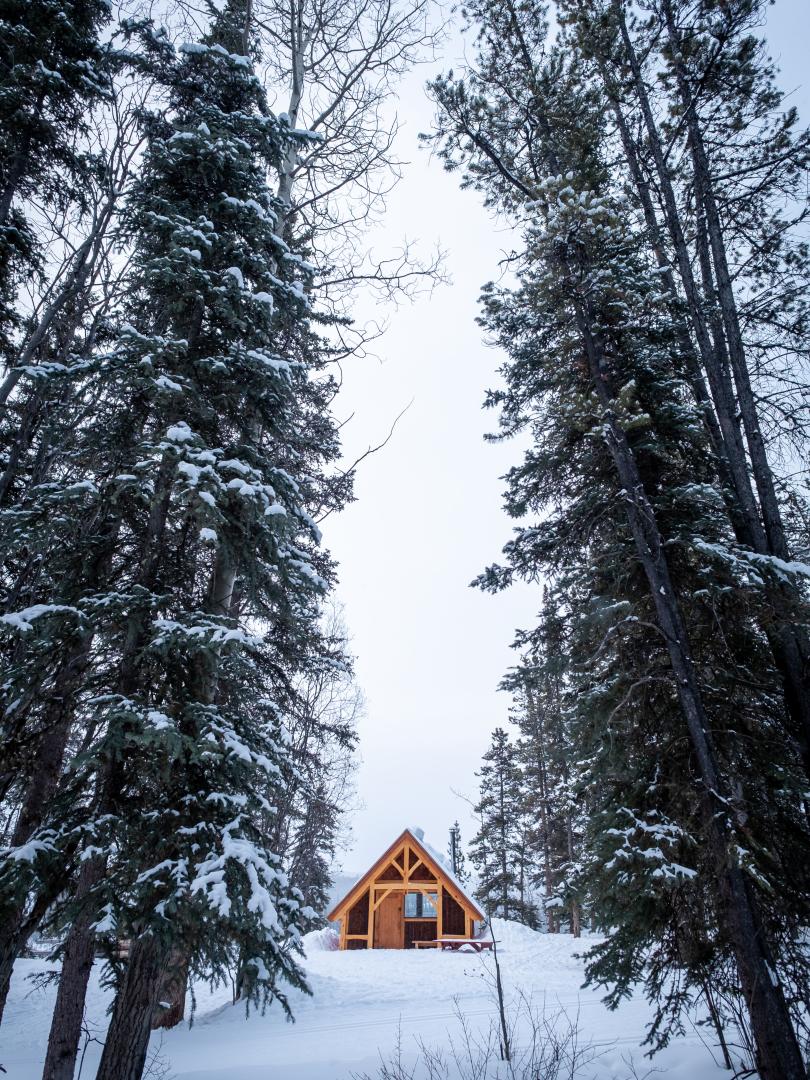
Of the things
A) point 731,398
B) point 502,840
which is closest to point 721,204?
point 731,398

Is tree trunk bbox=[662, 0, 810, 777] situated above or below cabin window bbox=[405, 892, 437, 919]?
above

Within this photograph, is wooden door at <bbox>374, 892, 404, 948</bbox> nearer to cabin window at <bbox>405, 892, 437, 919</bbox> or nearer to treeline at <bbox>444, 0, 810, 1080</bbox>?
cabin window at <bbox>405, 892, 437, 919</bbox>

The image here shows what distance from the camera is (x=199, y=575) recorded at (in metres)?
6.98

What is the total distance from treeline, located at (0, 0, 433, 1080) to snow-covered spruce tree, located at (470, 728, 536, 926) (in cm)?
2326

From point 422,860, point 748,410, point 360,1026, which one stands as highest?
point 748,410

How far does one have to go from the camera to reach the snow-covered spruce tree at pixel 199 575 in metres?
3.91

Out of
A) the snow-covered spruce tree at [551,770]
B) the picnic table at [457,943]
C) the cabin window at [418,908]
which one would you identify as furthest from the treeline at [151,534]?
the cabin window at [418,908]

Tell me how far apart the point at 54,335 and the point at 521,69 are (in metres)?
8.71

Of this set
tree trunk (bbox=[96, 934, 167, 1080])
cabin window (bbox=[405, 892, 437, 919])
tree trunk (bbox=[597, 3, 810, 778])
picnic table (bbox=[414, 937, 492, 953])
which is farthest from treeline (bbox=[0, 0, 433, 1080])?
cabin window (bbox=[405, 892, 437, 919])

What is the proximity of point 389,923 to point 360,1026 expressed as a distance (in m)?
14.4

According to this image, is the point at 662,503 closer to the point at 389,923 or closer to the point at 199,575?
the point at 199,575

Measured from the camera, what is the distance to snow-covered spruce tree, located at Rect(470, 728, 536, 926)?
91.8ft

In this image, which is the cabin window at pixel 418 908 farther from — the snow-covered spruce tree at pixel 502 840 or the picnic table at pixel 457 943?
the snow-covered spruce tree at pixel 502 840

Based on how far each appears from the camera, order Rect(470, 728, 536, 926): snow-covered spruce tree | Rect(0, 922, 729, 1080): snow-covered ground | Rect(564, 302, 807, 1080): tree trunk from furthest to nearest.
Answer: Rect(470, 728, 536, 926): snow-covered spruce tree, Rect(0, 922, 729, 1080): snow-covered ground, Rect(564, 302, 807, 1080): tree trunk
